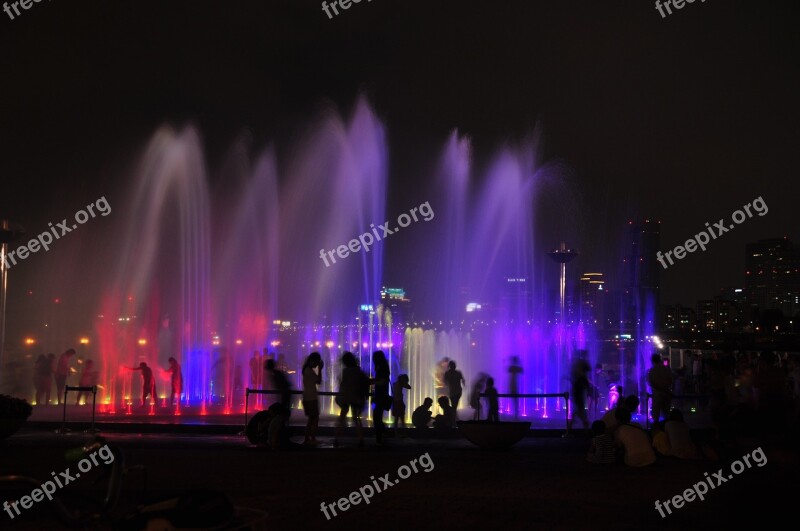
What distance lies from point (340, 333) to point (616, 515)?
44780 millimetres

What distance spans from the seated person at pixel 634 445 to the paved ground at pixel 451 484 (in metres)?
0.21

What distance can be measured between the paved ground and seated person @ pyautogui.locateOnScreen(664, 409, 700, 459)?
1.17 ft

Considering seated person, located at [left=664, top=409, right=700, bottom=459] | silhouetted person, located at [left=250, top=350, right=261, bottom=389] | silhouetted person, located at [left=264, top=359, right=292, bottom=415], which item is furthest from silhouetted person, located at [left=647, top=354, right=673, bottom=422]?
silhouetted person, located at [left=250, top=350, right=261, bottom=389]

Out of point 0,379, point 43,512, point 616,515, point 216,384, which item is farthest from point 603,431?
point 0,379

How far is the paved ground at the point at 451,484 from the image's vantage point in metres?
8.89

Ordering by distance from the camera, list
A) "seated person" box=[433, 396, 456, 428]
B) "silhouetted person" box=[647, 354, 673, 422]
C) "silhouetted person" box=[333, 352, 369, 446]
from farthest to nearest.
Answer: "seated person" box=[433, 396, 456, 428], "silhouetted person" box=[647, 354, 673, 422], "silhouetted person" box=[333, 352, 369, 446]

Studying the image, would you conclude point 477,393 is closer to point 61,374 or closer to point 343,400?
point 343,400

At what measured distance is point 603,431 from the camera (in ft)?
44.5

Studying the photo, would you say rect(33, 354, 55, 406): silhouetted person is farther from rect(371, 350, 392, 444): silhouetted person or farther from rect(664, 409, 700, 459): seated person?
rect(664, 409, 700, 459): seated person

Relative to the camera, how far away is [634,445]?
13352 mm

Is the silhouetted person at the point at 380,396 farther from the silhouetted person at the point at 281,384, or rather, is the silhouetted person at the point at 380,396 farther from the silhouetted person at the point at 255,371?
the silhouetted person at the point at 255,371

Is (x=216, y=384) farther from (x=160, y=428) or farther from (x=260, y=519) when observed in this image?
(x=260, y=519)

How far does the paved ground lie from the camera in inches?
350

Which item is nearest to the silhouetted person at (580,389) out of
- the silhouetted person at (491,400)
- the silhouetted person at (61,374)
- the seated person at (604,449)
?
the silhouetted person at (491,400)
